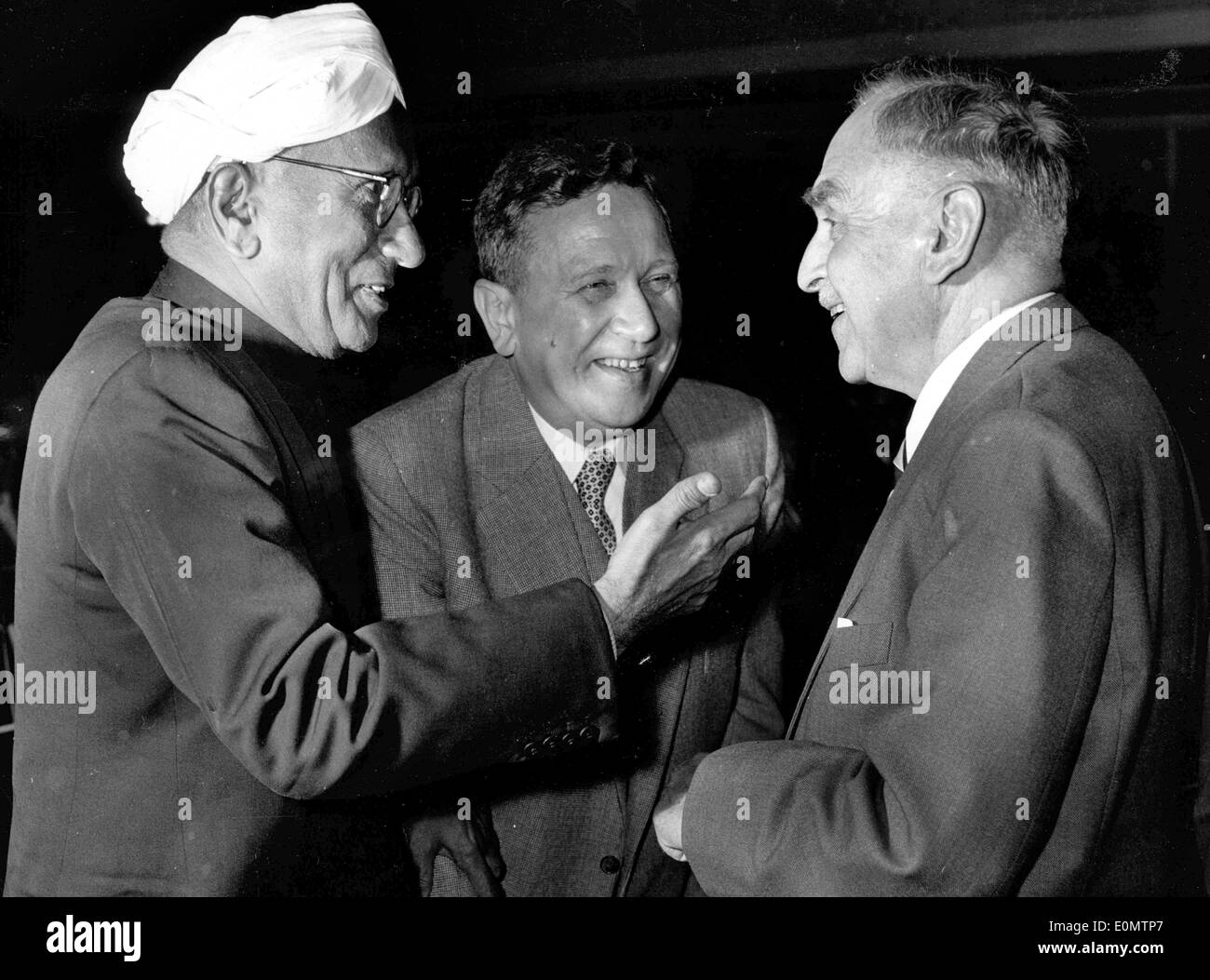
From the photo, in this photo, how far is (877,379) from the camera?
1939 millimetres

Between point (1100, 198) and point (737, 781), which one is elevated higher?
point (1100, 198)

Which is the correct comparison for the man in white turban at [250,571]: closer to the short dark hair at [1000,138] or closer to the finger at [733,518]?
the finger at [733,518]

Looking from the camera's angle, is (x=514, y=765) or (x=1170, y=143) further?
(x=1170, y=143)

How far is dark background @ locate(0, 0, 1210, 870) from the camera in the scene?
1.98 metres

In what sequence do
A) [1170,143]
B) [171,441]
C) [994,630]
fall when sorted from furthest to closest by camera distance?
[1170,143] → [171,441] → [994,630]

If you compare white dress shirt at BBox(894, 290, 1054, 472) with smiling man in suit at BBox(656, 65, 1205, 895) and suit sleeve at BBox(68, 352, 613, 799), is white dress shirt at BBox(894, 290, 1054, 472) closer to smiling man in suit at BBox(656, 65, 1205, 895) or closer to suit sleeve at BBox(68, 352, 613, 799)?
smiling man in suit at BBox(656, 65, 1205, 895)

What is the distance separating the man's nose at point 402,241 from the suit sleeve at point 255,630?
40cm

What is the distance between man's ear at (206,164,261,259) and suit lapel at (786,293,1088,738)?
1.11 meters

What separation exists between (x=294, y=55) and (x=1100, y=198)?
4.74ft

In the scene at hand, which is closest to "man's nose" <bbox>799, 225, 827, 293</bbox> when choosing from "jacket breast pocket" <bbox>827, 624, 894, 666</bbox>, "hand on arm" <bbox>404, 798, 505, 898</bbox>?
"jacket breast pocket" <bbox>827, 624, 894, 666</bbox>

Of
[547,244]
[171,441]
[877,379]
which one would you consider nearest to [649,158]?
[547,244]

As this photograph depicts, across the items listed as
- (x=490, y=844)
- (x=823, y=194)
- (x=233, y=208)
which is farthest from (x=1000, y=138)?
(x=490, y=844)

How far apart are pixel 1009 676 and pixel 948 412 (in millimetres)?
433

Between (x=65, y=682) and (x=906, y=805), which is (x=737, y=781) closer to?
(x=906, y=805)
